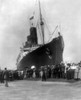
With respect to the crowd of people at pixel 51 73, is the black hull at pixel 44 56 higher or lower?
higher

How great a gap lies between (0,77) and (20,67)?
25.9 metres

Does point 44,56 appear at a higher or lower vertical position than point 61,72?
higher

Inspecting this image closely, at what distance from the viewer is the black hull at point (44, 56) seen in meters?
54.4

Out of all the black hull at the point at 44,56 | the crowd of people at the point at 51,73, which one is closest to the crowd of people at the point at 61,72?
the crowd of people at the point at 51,73

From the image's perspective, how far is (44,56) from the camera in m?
54.7

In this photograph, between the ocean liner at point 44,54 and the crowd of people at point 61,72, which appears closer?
the crowd of people at point 61,72

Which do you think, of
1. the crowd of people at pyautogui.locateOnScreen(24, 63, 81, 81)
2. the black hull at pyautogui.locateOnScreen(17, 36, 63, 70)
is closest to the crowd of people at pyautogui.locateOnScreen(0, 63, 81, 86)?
the crowd of people at pyautogui.locateOnScreen(24, 63, 81, 81)

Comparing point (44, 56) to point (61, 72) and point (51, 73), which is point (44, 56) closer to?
point (51, 73)

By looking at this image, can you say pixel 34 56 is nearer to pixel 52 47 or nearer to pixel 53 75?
pixel 52 47

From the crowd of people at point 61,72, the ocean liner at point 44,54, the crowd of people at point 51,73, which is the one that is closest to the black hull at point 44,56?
the ocean liner at point 44,54

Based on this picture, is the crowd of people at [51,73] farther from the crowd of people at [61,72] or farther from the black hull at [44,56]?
the black hull at [44,56]

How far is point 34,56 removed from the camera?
181 ft

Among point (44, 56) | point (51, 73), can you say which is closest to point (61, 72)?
point (51, 73)

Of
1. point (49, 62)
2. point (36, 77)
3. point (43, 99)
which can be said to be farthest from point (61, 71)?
point (49, 62)
